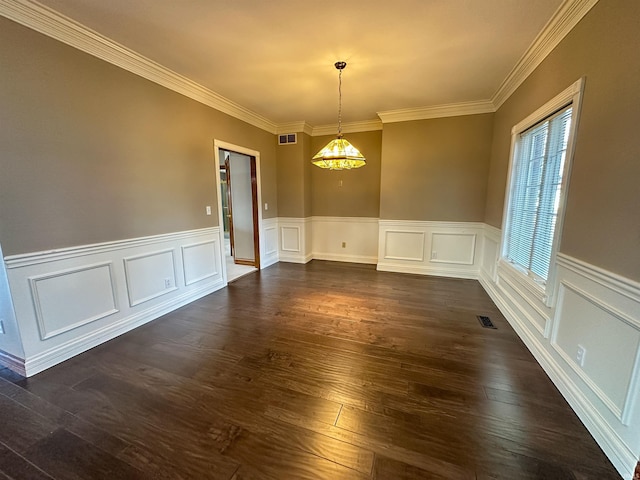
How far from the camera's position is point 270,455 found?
4.66 ft

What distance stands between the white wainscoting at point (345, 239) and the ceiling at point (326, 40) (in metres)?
2.60

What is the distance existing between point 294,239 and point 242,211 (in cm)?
123

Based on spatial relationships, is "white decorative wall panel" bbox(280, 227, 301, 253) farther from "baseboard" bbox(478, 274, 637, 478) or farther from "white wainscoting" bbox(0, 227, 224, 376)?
"baseboard" bbox(478, 274, 637, 478)

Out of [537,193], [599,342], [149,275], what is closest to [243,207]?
[149,275]

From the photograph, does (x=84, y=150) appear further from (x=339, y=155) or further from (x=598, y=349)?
(x=598, y=349)

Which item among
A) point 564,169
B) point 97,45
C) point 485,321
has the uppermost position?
point 97,45

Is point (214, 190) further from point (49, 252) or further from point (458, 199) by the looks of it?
point (458, 199)

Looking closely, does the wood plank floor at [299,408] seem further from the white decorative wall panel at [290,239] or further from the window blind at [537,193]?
the white decorative wall panel at [290,239]

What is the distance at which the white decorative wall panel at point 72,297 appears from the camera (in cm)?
212

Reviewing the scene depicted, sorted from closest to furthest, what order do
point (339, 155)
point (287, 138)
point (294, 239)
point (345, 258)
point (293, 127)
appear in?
point (339, 155) → point (293, 127) → point (287, 138) → point (294, 239) → point (345, 258)

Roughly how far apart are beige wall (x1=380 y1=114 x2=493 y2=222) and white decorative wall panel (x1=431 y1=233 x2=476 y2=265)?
0.30 m

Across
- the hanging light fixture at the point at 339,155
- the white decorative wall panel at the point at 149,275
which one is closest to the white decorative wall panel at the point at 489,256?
the hanging light fixture at the point at 339,155

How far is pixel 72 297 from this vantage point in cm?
230

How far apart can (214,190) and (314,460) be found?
3453mm
